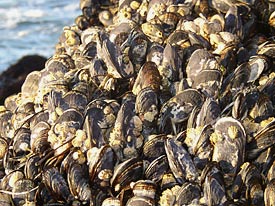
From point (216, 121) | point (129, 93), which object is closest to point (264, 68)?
point (216, 121)

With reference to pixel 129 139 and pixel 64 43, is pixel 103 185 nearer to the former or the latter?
pixel 129 139

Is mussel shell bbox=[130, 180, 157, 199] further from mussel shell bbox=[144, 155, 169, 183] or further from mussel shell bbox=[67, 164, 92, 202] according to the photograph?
mussel shell bbox=[67, 164, 92, 202]

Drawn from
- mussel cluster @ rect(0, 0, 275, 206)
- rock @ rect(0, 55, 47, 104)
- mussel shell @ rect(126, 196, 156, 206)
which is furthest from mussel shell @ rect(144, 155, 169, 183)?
rock @ rect(0, 55, 47, 104)

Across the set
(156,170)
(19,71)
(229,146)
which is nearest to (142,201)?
(156,170)

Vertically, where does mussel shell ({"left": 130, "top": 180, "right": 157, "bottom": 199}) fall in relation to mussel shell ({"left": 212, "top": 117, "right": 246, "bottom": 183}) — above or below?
below

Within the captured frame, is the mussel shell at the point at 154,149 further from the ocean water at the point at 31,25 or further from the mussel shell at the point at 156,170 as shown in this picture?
the ocean water at the point at 31,25
